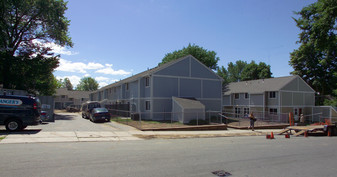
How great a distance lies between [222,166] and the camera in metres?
6.96

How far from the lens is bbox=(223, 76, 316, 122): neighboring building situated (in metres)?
34.1

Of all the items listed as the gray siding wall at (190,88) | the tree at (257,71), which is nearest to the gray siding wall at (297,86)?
the gray siding wall at (190,88)

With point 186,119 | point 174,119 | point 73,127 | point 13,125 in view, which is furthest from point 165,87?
point 13,125

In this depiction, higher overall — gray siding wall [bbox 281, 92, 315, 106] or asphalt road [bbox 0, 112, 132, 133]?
gray siding wall [bbox 281, 92, 315, 106]

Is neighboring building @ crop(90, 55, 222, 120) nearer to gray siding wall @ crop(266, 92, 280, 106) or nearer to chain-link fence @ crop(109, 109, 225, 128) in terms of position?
chain-link fence @ crop(109, 109, 225, 128)

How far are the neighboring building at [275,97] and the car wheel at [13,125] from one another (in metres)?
26.4

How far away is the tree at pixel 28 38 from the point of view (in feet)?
91.3

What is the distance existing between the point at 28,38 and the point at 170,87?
2189 cm

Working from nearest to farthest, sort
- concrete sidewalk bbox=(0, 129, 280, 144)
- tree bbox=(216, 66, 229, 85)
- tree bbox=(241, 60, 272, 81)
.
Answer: concrete sidewalk bbox=(0, 129, 280, 144), tree bbox=(241, 60, 272, 81), tree bbox=(216, 66, 229, 85)

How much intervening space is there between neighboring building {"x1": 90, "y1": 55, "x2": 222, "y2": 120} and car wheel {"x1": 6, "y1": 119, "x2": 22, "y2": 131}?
12.4 metres

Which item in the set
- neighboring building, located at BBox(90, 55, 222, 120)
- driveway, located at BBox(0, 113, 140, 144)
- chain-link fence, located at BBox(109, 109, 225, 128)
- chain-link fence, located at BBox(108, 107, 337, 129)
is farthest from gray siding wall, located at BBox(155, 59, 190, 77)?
driveway, located at BBox(0, 113, 140, 144)

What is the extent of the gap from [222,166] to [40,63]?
30102mm

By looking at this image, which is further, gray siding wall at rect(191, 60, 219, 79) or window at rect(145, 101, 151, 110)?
gray siding wall at rect(191, 60, 219, 79)

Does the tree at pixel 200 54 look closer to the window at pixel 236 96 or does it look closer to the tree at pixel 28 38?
the window at pixel 236 96
